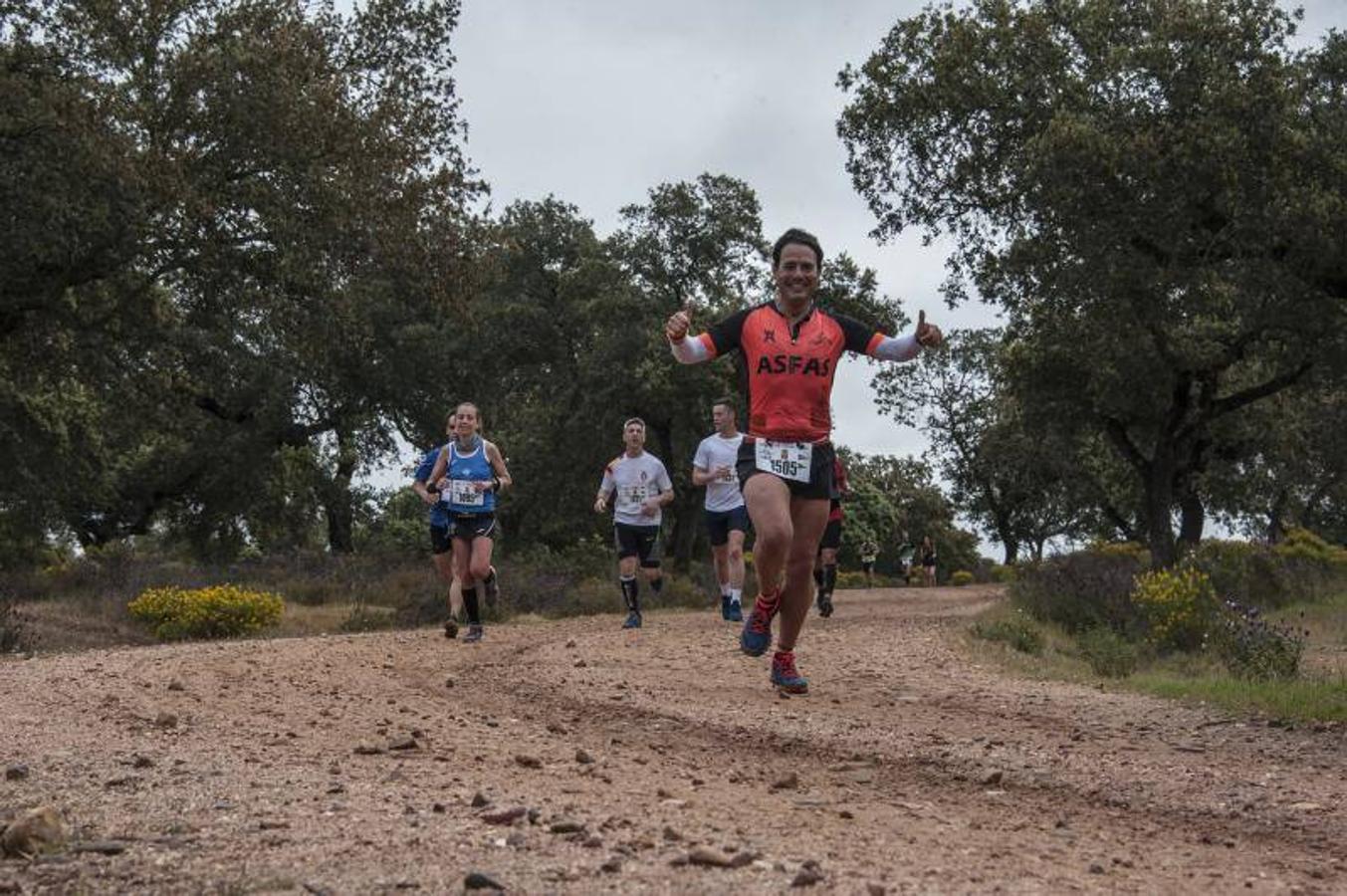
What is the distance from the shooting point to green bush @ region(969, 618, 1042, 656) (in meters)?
12.1

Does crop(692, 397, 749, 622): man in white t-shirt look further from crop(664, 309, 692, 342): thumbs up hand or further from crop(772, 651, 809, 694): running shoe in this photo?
crop(664, 309, 692, 342): thumbs up hand

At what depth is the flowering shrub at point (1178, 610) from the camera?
11883 millimetres

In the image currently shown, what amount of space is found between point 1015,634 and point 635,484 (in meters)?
4.25

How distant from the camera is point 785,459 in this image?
738 cm

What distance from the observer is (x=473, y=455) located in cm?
1240

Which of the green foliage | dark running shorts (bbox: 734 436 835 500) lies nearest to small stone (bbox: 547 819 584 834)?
dark running shorts (bbox: 734 436 835 500)

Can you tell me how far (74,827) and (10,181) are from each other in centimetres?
1392

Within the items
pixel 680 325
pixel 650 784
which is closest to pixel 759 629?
pixel 680 325

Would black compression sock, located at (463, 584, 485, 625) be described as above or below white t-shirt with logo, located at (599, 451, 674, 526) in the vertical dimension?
below

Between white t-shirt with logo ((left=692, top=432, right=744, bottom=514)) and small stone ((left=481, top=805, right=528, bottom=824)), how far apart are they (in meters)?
9.53

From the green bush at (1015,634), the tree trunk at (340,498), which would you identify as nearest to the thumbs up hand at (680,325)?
the green bush at (1015,634)

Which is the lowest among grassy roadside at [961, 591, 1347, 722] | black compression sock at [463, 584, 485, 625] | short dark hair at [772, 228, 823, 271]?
grassy roadside at [961, 591, 1347, 722]

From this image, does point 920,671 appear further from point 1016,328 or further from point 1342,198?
point 1016,328

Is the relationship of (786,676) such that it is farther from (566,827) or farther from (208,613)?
(208,613)
